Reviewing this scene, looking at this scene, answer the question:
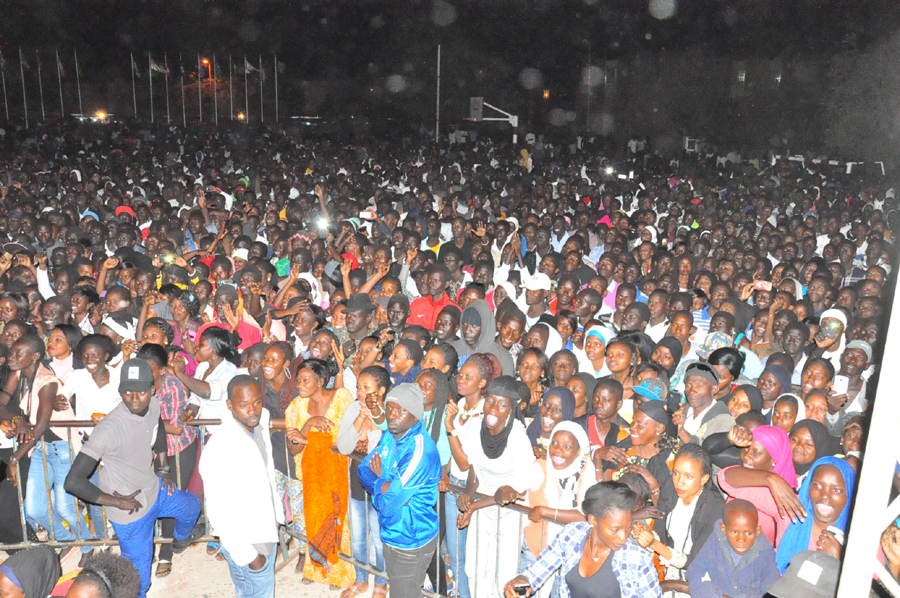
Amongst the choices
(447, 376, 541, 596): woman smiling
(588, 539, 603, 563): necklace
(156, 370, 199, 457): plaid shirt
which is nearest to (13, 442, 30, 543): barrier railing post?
(156, 370, 199, 457): plaid shirt

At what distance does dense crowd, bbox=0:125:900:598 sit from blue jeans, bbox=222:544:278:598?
0.06 feet

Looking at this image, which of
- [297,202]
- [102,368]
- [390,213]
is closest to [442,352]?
[102,368]

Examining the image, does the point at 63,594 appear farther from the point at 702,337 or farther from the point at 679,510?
the point at 702,337

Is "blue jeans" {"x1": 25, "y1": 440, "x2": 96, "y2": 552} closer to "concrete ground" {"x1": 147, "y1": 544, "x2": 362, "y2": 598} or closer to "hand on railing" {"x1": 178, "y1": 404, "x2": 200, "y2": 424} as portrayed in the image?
"concrete ground" {"x1": 147, "y1": 544, "x2": 362, "y2": 598}

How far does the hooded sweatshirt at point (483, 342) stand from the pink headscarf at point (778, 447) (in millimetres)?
2112


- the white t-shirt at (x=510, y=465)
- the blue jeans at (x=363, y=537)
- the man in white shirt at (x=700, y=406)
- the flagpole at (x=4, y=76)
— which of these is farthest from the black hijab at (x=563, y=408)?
the flagpole at (x=4, y=76)

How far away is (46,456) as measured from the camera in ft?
16.7

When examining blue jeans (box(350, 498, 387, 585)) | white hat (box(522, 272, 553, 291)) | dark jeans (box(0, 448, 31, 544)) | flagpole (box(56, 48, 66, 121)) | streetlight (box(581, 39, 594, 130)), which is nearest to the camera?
blue jeans (box(350, 498, 387, 585))

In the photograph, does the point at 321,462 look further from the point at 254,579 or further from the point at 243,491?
the point at 254,579

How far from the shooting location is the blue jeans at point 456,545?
471cm

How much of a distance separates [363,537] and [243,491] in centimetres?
112

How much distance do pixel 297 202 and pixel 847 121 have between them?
65.2 feet

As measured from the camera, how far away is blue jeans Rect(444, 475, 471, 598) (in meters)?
4.71

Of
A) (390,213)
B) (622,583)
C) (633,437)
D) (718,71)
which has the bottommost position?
(622,583)
